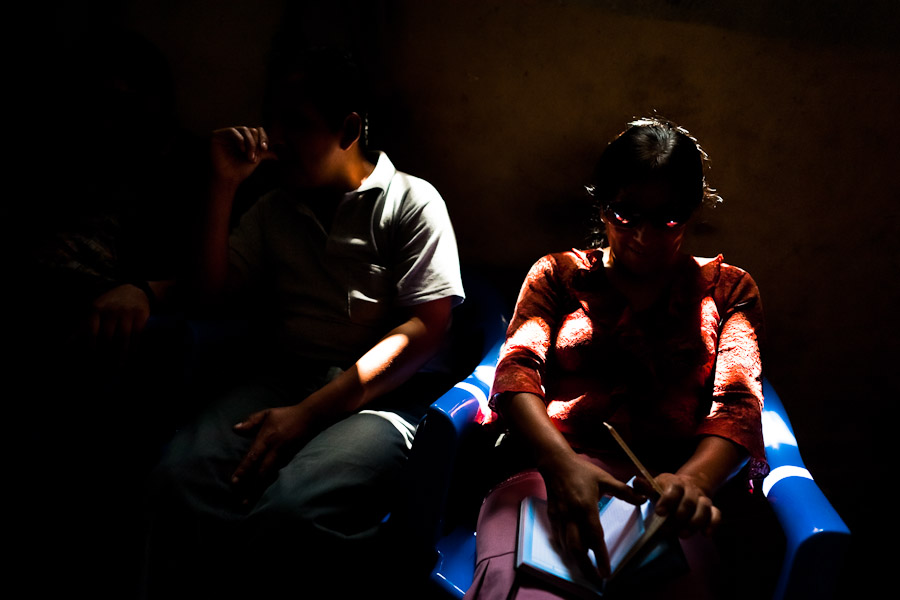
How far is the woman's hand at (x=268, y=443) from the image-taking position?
1476 millimetres

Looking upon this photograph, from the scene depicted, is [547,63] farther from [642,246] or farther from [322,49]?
[642,246]

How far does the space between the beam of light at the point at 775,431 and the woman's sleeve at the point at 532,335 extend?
61 centimetres

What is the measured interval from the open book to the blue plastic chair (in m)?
0.24

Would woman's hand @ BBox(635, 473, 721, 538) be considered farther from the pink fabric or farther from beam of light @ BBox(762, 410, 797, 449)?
beam of light @ BBox(762, 410, 797, 449)

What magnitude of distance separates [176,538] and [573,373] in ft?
3.56

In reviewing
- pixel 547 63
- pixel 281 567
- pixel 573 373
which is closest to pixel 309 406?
pixel 281 567

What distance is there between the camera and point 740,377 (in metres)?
1.37

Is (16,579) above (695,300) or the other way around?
the other way around

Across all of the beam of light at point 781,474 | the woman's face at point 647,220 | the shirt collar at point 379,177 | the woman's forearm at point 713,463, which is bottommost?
the beam of light at point 781,474

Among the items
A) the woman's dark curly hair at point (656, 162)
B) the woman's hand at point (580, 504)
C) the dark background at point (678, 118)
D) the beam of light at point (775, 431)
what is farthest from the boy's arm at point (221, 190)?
the beam of light at point (775, 431)

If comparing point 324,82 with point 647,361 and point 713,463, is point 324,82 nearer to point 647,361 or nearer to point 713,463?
point 647,361

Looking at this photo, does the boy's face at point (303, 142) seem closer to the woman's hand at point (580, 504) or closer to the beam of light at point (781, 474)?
the woman's hand at point (580, 504)

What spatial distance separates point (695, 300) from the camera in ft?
4.96

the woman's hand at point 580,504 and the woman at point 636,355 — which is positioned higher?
the woman at point 636,355
